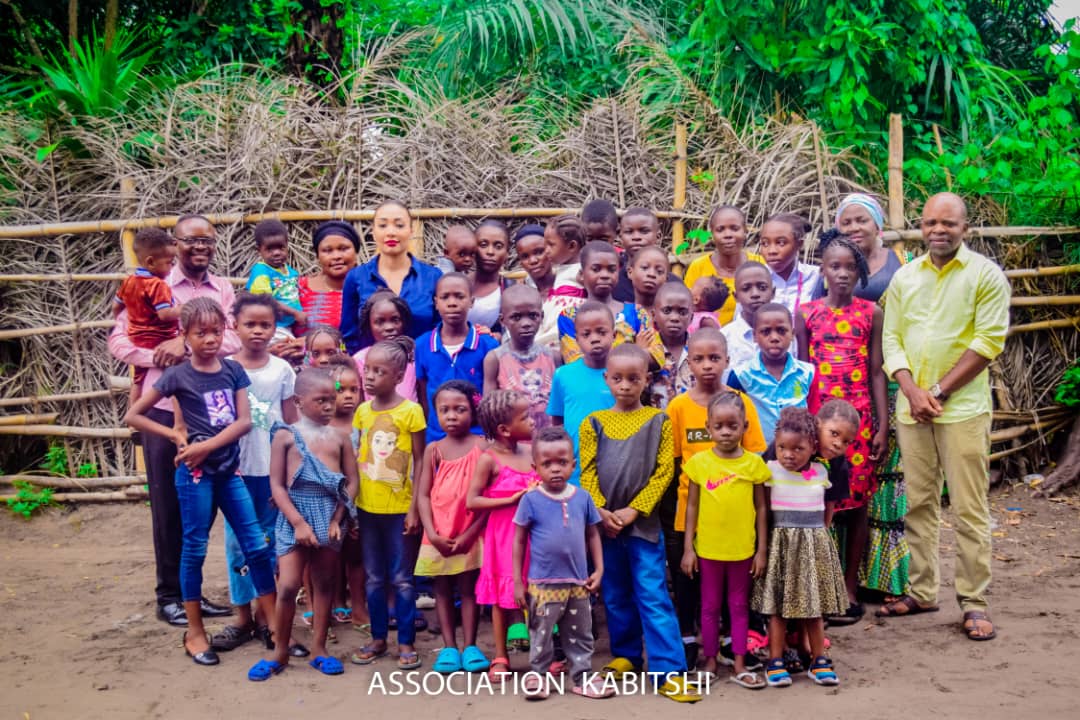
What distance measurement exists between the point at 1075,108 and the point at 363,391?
6.52 meters

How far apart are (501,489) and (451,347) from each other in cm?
77

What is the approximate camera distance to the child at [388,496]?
4215 millimetres

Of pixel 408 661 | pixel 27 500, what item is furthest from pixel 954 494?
pixel 27 500

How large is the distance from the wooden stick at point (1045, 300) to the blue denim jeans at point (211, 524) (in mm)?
5065

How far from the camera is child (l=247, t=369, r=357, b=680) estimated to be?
406 cm

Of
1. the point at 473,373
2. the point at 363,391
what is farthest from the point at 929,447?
the point at 363,391

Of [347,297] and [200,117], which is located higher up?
[200,117]

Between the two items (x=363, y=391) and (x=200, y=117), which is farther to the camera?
(x=200, y=117)

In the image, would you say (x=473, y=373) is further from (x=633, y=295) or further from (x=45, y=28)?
(x=45, y=28)

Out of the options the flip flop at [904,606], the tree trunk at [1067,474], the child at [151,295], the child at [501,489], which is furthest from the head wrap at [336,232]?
the tree trunk at [1067,474]

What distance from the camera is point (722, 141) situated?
7023mm

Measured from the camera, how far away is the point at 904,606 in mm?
4680

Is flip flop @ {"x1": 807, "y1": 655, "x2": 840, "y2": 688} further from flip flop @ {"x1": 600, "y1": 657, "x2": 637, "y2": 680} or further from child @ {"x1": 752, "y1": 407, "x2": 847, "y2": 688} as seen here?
flip flop @ {"x1": 600, "y1": 657, "x2": 637, "y2": 680}

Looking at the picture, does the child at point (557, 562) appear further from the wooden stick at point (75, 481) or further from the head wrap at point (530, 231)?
the wooden stick at point (75, 481)
